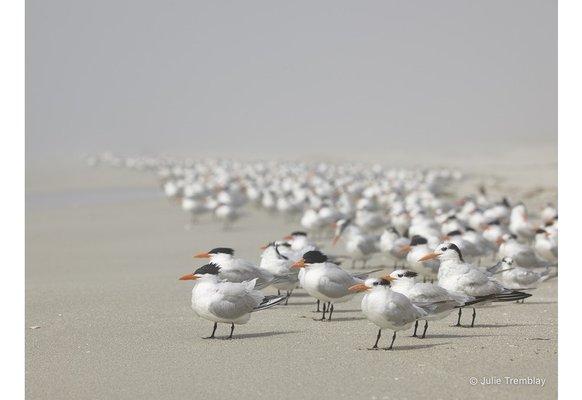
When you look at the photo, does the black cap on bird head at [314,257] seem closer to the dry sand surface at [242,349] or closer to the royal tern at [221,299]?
the dry sand surface at [242,349]

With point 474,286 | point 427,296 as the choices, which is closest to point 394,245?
point 474,286

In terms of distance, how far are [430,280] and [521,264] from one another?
1.10 m

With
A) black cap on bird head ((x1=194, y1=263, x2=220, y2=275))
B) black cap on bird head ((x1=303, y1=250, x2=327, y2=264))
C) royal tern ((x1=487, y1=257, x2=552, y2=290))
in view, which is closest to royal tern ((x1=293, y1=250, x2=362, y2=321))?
black cap on bird head ((x1=303, y1=250, x2=327, y2=264))

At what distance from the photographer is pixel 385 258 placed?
1023 cm

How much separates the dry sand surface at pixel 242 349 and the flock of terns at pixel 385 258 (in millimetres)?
217

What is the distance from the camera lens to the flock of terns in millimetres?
6434

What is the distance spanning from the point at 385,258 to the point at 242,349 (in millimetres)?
4273

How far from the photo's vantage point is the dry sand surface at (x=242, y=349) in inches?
209

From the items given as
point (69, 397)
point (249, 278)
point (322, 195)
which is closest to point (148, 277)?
point (249, 278)

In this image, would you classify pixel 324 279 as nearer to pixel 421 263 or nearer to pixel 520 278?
pixel 421 263

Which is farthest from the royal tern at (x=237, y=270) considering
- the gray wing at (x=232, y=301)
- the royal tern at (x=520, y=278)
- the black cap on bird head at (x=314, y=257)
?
the royal tern at (x=520, y=278)

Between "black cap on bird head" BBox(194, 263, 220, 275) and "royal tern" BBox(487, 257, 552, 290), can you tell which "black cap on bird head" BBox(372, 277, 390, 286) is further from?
"royal tern" BBox(487, 257, 552, 290)
